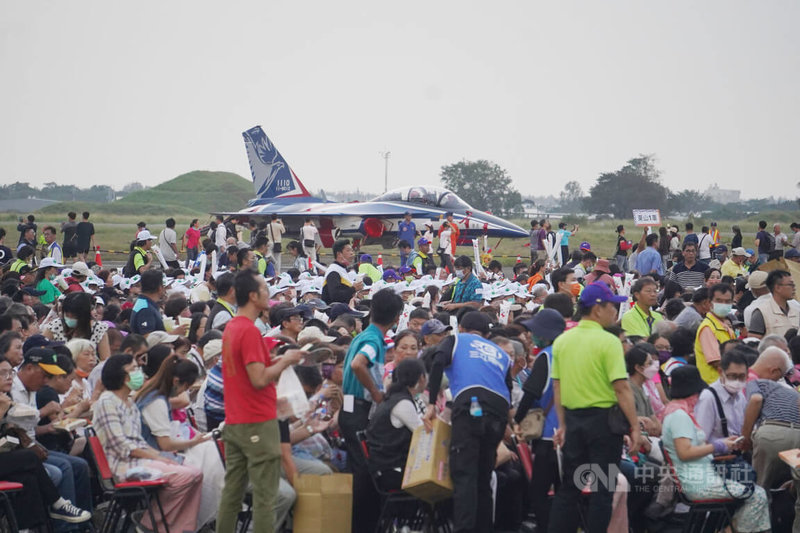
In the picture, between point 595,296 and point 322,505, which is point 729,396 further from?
point 322,505

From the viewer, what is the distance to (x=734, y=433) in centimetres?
685

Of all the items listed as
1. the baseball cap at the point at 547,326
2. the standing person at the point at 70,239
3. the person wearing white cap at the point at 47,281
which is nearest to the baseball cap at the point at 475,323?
the baseball cap at the point at 547,326

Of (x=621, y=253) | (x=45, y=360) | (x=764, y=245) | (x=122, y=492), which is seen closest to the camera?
(x=122, y=492)

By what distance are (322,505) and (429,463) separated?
919 mm

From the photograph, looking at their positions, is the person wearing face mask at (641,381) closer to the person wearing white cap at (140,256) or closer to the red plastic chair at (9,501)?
the red plastic chair at (9,501)

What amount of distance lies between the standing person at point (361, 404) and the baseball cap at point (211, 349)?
1.35m

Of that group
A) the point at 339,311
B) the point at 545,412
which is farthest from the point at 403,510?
the point at 339,311

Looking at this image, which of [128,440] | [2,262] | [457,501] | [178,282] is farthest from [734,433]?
[2,262]

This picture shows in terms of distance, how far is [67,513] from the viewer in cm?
631

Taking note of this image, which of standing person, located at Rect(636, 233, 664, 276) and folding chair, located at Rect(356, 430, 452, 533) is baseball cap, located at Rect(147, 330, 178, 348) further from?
standing person, located at Rect(636, 233, 664, 276)

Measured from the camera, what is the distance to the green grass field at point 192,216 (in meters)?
42.0

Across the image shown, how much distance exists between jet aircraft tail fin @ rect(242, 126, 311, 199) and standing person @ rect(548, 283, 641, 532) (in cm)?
3494

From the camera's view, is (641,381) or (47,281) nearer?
(641,381)

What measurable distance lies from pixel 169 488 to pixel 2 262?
12217 mm
